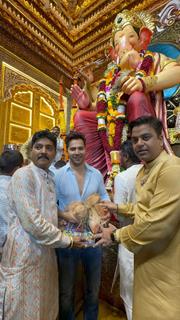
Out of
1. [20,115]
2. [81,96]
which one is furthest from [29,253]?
[20,115]

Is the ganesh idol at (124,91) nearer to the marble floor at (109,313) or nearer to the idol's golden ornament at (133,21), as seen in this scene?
the idol's golden ornament at (133,21)

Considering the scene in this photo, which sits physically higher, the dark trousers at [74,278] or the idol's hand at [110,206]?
the idol's hand at [110,206]

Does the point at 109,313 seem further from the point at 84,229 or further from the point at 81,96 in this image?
the point at 81,96

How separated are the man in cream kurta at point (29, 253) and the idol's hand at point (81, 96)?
6.63 ft

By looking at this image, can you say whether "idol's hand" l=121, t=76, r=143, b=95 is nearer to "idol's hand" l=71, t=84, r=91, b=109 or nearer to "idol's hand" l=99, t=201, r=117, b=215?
"idol's hand" l=71, t=84, r=91, b=109

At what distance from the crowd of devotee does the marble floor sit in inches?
14.6

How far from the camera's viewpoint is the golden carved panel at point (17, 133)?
4582 millimetres

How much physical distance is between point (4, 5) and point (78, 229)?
172 inches

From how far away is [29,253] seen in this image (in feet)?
4.05

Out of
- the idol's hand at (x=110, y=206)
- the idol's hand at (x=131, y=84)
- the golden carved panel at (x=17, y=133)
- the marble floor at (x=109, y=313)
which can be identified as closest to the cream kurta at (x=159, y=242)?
the idol's hand at (x=110, y=206)

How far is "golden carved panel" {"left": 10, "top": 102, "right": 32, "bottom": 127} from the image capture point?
4.69 metres

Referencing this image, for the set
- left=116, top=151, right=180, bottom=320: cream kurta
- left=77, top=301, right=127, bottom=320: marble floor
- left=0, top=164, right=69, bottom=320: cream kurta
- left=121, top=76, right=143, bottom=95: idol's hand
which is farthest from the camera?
left=121, top=76, right=143, bottom=95: idol's hand

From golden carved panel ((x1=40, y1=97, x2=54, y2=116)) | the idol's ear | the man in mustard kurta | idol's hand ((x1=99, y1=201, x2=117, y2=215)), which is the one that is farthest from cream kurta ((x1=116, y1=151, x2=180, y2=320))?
golden carved panel ((x1=40, y1=97, x2=54, y2=116))

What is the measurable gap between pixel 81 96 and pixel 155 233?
2.51 meters
